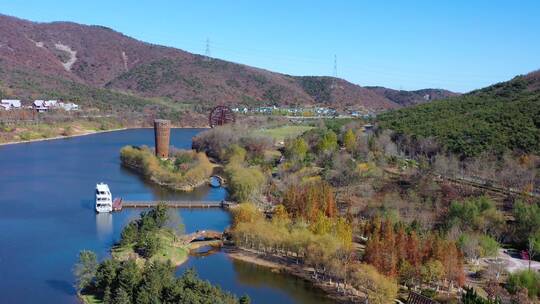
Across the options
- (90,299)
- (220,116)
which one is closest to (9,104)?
(220,116)

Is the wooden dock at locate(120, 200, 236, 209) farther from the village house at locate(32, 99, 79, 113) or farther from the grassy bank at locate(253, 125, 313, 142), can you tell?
the village house at locate(32, 99, 79, 113)

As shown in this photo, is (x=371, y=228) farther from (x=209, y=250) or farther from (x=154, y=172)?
(x=154, y=172)

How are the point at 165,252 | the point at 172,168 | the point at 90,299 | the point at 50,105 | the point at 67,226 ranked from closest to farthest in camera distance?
the point at 90,299 → the point at 165,252 → the point at 67,226 → the point at 172,168 → the point at 50,105

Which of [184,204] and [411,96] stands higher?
[411,96]

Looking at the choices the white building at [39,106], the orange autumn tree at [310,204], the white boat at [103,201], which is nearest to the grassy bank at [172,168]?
the white boat at [103,201]

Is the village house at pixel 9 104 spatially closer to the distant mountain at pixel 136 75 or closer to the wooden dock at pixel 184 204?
the distant mountain at pixel 136 75

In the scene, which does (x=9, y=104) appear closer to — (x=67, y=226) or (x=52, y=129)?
(x=52, y=129)

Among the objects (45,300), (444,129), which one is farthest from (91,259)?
(444,129)

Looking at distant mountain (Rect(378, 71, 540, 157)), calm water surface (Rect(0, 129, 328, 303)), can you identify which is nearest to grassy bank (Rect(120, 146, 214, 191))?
calm water surface (Rect(0, 129, 328, 303))
